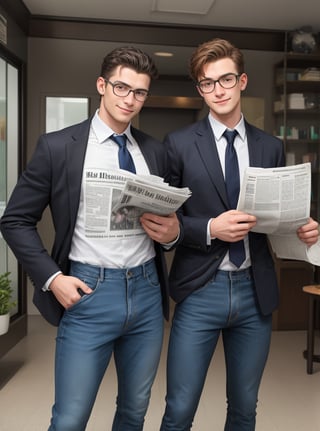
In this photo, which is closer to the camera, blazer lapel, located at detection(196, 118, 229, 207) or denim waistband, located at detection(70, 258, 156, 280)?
denim waistband, located at detection(70, 258, 156, 280)

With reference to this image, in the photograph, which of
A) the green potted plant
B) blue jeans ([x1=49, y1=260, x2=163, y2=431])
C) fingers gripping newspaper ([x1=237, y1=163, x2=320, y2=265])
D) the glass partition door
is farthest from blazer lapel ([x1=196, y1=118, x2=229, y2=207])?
the glass partition door

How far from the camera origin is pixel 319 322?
181 inches

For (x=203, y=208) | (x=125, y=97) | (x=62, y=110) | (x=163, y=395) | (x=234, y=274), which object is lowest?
(x=163, y=395)

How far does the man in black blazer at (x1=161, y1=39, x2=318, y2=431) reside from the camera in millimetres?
1684

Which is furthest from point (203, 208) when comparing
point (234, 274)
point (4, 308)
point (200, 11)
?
point (200, 11)

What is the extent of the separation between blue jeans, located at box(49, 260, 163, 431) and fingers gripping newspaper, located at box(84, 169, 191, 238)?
5.5 inches

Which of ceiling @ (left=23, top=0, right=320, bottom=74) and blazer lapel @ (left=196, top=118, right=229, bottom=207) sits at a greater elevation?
ceiling @ (left=23, top=0, right=320, bottom=74)

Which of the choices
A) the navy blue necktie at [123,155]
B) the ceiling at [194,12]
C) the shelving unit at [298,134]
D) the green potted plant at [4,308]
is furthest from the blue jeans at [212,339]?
the ceiling at [194,12]

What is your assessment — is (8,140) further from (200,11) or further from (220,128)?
(220,128)

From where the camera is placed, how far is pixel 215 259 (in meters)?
1.72

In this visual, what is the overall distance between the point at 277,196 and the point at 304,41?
346 centimetres

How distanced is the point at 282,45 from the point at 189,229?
3710 mm

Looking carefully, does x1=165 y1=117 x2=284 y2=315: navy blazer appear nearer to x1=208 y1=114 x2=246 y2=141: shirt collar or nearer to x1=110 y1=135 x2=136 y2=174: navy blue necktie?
x1=208 y1=114 x2=246 y2=141: shirt collar

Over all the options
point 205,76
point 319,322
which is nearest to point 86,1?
point 205,76
